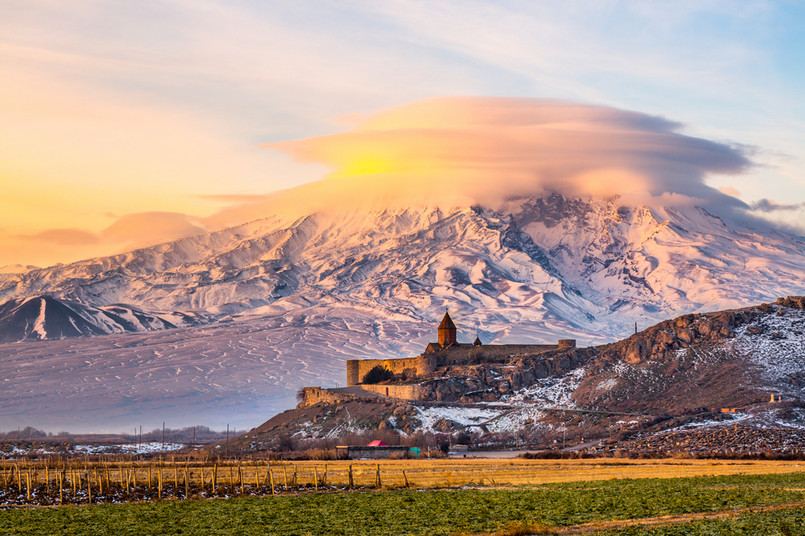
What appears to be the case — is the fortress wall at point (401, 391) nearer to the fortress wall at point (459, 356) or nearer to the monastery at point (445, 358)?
the monastery at point (445, 358)

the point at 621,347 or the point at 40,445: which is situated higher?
the point at 621,347

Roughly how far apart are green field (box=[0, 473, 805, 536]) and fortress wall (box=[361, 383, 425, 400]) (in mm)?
77821

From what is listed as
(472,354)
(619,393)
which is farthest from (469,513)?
(472,354)

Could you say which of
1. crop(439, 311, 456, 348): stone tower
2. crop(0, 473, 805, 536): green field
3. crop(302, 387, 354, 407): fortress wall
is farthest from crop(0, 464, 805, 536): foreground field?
crop(439, 311, 456, 348): stone tower

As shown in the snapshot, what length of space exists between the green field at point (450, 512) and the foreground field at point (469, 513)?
37 millimetres

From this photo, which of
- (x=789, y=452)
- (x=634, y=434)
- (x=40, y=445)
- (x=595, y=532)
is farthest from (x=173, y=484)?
(x=40, y=445)

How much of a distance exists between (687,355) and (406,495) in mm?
81939

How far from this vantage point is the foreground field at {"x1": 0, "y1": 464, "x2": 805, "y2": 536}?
33812 millimetres

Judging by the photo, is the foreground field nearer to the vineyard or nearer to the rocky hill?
the vineyard

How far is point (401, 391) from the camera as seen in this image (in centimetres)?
12812

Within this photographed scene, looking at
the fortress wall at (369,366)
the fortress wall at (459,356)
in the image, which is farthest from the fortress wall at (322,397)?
the fortress wall at (459,356)

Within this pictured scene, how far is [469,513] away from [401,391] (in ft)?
296

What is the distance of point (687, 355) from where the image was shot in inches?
4751

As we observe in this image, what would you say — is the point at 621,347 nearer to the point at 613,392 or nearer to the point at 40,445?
the point at 613,392
